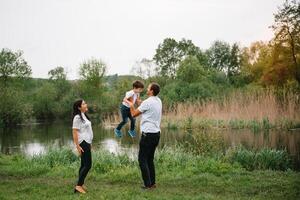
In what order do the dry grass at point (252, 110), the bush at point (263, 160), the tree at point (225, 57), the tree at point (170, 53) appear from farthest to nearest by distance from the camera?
the tree at point (225, 57)
the tree at point (170, 53)
the dry grass at point (252, 110)
the bush at point (263, 160)

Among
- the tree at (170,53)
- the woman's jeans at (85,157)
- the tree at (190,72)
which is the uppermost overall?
the tree at (170,53)

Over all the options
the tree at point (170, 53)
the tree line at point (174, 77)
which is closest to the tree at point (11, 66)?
the tree line at point (174, 77)

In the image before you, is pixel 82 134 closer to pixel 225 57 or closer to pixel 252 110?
pixel 252 110

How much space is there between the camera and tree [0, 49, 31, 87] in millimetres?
67688

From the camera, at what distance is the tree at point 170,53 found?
2596 inches

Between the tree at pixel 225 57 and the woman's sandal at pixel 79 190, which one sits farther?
the tree at pixel 225 57

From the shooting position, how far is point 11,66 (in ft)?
226

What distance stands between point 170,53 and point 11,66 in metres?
25.4

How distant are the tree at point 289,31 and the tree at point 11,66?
147 ft

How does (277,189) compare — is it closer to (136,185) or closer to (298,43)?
(136,185)

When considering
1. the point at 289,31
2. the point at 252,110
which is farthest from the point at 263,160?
the point at 289,31

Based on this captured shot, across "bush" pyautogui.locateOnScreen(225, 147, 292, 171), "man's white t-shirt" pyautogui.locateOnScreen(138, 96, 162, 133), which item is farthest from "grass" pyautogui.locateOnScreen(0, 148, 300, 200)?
"man's white t-shirt" pyautogui.locateOnScreen(138, 96, 162, 133)

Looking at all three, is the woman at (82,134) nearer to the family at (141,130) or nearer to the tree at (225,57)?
the family at (141,130)

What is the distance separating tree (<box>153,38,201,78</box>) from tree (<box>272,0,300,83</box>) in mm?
29691
